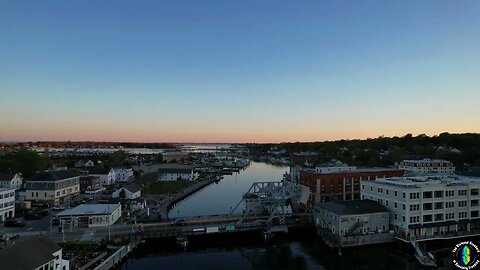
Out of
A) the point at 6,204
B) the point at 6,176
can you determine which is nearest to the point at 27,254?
the point at 6,204

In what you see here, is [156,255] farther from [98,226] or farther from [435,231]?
[435,231]

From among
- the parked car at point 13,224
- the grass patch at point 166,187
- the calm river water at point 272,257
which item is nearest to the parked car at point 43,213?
the parked car at point 13,224

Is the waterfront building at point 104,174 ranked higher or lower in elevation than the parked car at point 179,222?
higher

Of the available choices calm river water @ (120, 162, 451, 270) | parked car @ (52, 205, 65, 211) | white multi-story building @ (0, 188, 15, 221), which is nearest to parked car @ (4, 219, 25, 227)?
white multi-story building @ (0, 188, 15, 221)

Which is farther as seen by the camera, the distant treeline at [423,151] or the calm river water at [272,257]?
the distant treeline at [423,151]

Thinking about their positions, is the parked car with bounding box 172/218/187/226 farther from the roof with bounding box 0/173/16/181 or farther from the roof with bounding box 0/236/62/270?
the roof with bounding box 0/173/16/181

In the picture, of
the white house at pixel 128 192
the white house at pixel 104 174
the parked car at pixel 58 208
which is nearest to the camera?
the parked car at pixel 58 208

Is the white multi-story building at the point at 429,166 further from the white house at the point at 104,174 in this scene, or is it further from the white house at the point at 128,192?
Answer: the white house at the point at 104,174

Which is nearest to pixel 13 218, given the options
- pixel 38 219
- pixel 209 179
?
pixel 38 219
